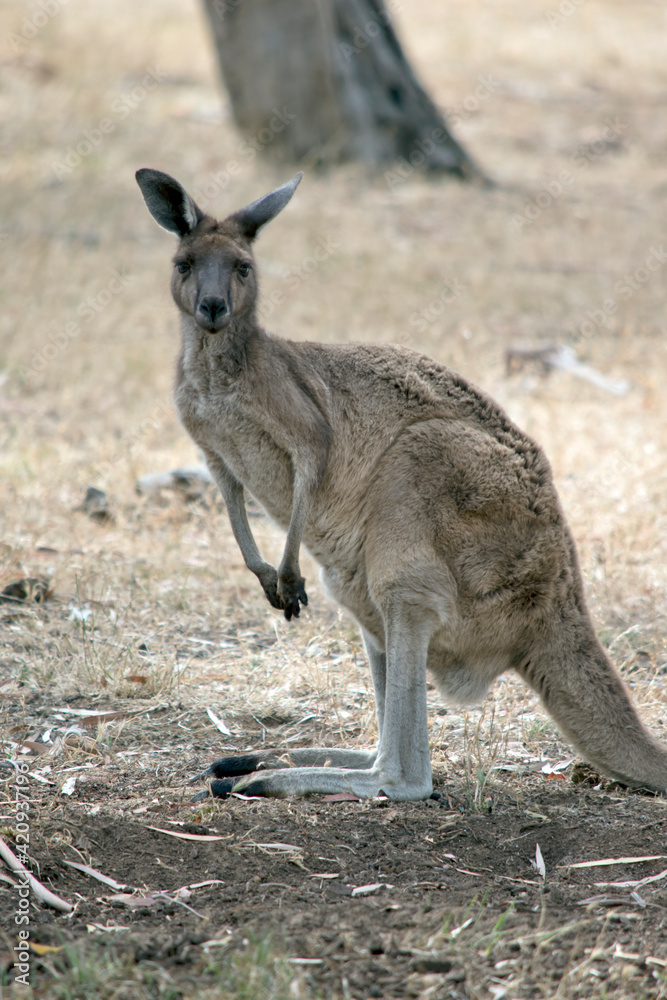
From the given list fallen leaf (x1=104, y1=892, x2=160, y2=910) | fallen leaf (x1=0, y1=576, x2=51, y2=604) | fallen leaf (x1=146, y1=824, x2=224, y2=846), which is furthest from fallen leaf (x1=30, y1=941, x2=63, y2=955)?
fallen leaf (x1=0, y1=576, x2=51, y2=604)

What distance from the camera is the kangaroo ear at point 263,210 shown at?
120 inches

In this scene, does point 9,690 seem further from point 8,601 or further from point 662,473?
point 662,473

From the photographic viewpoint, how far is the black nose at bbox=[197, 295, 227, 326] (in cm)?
285

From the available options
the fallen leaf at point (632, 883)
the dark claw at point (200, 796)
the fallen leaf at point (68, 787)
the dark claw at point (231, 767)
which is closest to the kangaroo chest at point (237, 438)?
the dark claw at point (231, 767)

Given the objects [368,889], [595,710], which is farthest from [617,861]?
[368,889]

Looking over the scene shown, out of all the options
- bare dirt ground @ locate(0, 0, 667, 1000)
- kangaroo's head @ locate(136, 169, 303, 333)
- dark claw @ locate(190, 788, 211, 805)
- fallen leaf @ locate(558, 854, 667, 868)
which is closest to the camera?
bare dirt ground @ locate(0, 0, 667, 1000)

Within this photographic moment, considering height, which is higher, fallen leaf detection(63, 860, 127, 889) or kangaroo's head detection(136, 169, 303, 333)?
kangaroo's head detection(136, 169, 303, 333)

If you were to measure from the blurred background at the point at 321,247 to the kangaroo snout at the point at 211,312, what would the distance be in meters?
1.45

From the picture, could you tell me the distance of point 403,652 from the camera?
9.23ft

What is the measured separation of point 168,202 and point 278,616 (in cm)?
175

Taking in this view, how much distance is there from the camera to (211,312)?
9.36ft

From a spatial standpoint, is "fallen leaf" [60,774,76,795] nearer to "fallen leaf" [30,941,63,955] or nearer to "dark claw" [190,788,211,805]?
"dark claw" [190,788,211,805]

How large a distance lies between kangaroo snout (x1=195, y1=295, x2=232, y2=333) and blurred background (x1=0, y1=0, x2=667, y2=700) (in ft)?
4.75

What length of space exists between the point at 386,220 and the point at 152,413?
4114mm
